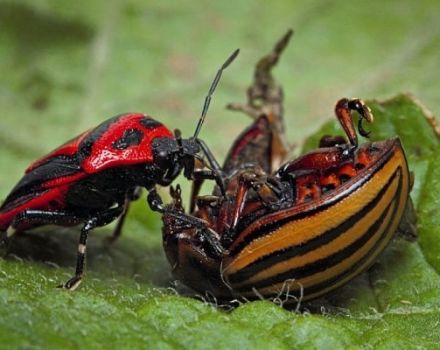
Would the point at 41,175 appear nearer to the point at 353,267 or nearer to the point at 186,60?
the point at 353,267

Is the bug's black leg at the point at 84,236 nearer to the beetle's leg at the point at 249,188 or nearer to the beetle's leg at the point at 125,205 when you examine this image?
the beetle's leg at the point at 125,205

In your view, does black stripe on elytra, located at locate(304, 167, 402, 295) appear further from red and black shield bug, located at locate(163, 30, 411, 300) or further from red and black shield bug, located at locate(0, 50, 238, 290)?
red and black shield bug, located at locate(0, 50, 238, 290)

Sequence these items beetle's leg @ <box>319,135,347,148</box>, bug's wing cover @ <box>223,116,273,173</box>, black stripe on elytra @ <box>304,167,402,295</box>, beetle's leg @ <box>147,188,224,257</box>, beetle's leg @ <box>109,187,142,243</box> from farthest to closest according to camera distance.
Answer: bug's wing cover @ <box>223,116,273,173</box> < beetle's leg @ <box>109,187,142,243</box> < beetle's leg @ <box>319,135,347,148</box> < beetle's leg @ <box>147,188,224,257</box> < black stripe on elytra @ <box>304,167,402,295</box>

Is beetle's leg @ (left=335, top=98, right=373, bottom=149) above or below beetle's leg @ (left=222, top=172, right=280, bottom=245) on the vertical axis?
above

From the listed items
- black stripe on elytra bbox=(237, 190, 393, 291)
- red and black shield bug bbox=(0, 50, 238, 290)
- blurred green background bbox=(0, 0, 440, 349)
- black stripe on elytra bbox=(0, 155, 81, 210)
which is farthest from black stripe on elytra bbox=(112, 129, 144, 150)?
blurred green background bbox=(0, 0, 440, 349)

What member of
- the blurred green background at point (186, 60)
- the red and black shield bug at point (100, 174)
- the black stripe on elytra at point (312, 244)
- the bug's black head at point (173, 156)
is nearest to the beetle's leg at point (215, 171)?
the red and black shield bug at point (100, 174)

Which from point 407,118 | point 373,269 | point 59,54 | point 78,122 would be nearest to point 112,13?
point 59,54

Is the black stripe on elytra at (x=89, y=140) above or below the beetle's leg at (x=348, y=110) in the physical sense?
below
